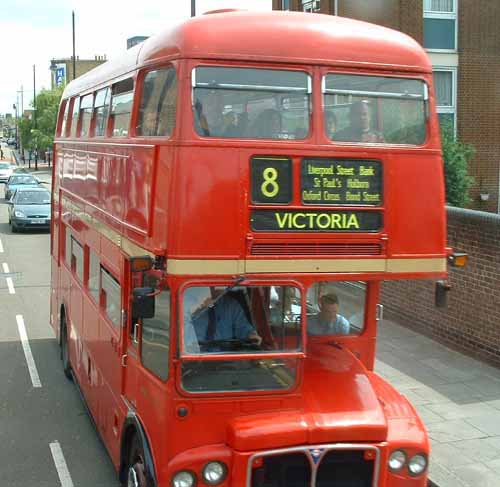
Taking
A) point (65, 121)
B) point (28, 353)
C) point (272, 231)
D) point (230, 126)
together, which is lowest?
point (28, 353)

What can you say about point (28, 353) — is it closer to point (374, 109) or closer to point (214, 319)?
point (214, 319)

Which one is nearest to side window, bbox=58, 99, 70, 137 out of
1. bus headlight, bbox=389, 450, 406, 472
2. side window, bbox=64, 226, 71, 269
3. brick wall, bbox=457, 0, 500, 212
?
side window, bbox=64, 226, 71, 269

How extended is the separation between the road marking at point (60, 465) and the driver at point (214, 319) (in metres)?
3.18

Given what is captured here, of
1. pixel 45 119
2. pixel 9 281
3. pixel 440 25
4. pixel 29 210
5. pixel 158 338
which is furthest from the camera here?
pixel 45 119

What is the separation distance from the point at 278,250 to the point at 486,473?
3569 mm

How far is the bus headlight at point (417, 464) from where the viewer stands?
19.4ft

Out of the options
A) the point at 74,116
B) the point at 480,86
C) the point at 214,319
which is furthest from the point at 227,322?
the point at 480,86

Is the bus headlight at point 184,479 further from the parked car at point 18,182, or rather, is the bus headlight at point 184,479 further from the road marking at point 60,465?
the parked car at point 18,182

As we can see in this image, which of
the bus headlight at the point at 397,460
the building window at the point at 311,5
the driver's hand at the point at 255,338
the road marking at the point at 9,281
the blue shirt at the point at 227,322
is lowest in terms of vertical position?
the road marking at the point at 9,281

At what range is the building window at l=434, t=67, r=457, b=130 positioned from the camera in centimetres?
2173

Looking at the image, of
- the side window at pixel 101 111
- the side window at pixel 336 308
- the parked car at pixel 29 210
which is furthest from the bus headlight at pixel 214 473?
the parked car at pixel 29 210

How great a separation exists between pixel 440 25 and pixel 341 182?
56.1 feet

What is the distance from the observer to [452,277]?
12.3 m

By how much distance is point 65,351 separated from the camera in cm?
1191
